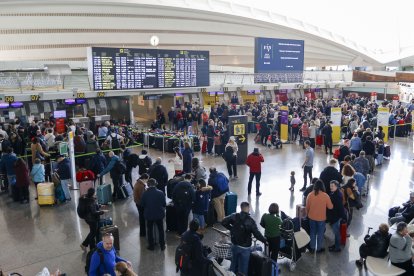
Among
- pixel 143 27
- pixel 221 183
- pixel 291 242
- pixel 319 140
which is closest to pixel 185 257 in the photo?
pixel 291 242

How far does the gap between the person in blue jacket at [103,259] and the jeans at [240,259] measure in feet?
6.02

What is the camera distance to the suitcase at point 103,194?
10.3 m

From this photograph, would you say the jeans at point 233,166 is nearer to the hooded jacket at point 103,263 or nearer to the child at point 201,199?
the child at point 201,199

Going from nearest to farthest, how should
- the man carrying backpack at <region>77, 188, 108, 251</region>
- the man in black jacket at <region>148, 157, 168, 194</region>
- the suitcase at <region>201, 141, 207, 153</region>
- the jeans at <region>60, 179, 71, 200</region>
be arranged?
the man carrying backpack at <region>77, 188, 108, 251</region>, the man in black jacket at <region>148, 157, 168, 194</region>, the jeans at <region>60, 179, 71, 200</region>, the suitcase at <region>201, 141, 207, 153</region>

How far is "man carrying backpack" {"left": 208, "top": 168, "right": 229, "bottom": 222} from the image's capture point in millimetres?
9016

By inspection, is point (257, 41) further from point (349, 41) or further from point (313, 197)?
point (349, 41)

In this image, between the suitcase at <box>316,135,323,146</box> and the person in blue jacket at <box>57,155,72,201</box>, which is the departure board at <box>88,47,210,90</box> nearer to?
the suitcase at <box>316,135,323,146</box>

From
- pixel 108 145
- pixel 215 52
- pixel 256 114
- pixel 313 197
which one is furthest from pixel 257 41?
pixel 215 52

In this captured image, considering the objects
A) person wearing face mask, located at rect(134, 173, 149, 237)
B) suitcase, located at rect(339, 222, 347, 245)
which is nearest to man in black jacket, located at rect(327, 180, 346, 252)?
suitcase, located at rect(339, 222, 347, 245)

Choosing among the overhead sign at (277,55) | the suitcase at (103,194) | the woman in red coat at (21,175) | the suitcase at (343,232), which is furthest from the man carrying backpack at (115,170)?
the overhead sign at (277,55)

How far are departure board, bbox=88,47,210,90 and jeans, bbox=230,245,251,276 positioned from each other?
480 inches

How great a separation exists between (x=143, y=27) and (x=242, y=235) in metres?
30.0

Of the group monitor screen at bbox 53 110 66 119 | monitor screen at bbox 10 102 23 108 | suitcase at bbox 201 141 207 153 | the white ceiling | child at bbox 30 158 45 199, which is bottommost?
suitcase at bbox 201 141 207 153

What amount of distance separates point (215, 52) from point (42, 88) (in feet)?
81.3
